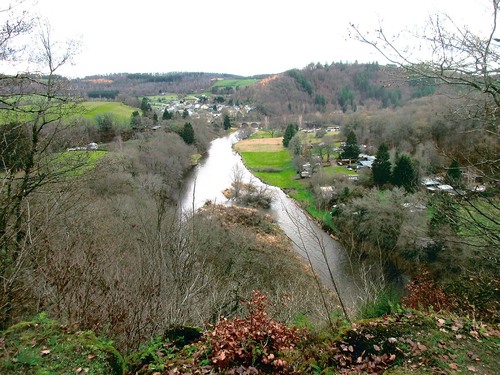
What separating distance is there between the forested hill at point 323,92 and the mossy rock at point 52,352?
78.7 meters

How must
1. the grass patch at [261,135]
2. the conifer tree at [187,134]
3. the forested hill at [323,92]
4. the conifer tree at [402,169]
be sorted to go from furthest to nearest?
the forested hill at [323,92] → the grass patch at [261,135] → the conifer tree at [187,134] → the conifer tree at [402,169]

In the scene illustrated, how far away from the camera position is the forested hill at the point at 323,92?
82.5 m

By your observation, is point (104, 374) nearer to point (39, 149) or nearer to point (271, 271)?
point (39, 149)

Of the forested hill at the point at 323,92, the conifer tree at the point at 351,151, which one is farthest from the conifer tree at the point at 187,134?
the forested hill at the point at 323,92

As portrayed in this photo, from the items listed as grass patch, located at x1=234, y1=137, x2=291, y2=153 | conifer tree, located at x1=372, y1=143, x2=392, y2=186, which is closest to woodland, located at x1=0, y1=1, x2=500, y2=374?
conifer tree, located at x1=372, y1=143, x2=392, y2=186

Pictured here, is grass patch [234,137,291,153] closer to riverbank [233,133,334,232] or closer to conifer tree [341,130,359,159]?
riverbank [233,133,334,232]

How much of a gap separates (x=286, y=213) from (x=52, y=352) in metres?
4.69

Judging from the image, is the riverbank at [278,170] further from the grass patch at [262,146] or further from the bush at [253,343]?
the bush at [253,343]

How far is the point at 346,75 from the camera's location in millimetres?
97562

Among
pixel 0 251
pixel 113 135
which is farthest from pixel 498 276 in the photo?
pixel 113 135

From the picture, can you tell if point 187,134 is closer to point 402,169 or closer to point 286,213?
point 402,169

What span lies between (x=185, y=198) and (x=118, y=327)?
21.1 m

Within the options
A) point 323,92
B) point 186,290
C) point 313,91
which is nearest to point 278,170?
point 186,290

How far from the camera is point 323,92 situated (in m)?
92.2
